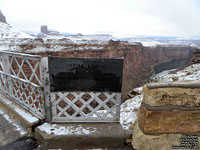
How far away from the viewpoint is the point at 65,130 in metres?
1.93

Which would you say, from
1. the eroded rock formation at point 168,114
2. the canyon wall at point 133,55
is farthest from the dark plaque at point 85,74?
the canyon wall at point 133,55

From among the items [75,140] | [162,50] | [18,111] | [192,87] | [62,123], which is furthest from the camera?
[162,50]

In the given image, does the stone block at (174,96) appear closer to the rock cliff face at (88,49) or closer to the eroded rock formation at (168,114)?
the eroded rock formation at (168,114)

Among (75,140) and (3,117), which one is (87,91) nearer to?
(75,140)

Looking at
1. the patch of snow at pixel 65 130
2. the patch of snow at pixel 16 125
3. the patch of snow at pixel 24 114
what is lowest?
the patch of snow at pixel 16 125

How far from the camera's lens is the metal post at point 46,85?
1.92 metres

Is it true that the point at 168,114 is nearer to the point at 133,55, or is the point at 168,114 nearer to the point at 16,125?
the point at 16,125

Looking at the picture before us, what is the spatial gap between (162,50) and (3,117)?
36036mm

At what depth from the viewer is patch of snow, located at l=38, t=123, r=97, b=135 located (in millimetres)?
1889

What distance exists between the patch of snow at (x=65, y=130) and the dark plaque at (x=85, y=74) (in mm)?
525

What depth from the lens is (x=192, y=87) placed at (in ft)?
4.96

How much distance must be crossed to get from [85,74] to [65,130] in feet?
2.63

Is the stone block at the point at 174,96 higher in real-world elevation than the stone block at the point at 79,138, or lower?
higher

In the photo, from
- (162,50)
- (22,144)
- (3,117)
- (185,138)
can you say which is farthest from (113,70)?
(162,50)
